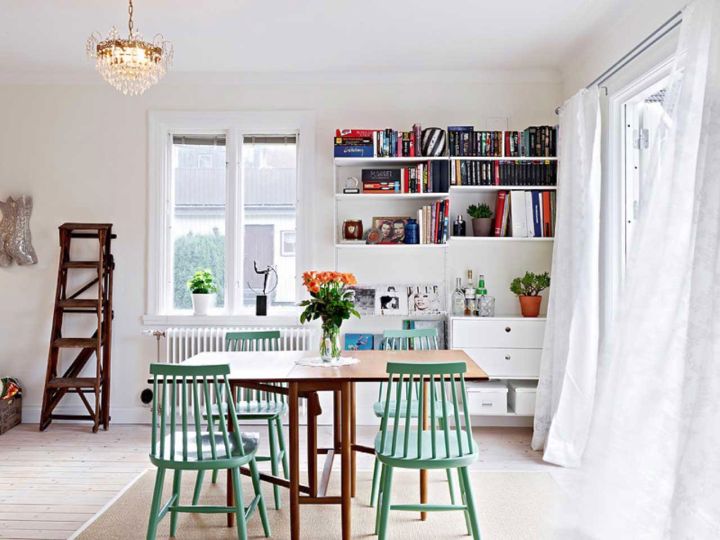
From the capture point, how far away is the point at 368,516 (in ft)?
9.98

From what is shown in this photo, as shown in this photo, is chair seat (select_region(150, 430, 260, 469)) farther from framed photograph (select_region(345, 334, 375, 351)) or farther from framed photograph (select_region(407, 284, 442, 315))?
framed photograph (select_region(407, 284, 442, 315))

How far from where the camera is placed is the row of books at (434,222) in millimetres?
4477

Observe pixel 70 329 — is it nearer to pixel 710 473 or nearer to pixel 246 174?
pixel 246 174

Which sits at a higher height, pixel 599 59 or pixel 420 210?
pixel 599 59

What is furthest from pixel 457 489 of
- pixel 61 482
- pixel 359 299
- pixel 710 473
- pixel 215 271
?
pixel 215 271

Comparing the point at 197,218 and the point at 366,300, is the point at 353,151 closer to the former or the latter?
the point at 366,300

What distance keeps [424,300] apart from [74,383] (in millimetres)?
2637

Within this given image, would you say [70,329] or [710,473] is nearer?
[710,473]

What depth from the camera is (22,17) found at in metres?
3.71

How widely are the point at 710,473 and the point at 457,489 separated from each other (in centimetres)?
150

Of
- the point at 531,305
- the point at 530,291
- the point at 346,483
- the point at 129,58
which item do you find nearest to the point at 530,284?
the point at 530,291

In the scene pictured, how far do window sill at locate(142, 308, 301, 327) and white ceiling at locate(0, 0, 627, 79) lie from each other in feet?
6.14

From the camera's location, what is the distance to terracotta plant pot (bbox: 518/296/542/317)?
453 cm

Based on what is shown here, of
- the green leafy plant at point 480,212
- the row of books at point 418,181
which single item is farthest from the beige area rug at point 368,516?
the row of books at point 418,181
